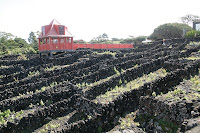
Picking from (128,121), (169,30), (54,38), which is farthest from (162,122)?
(169,30)

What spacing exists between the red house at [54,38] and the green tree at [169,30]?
32.6 meters

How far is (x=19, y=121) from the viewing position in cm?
1132

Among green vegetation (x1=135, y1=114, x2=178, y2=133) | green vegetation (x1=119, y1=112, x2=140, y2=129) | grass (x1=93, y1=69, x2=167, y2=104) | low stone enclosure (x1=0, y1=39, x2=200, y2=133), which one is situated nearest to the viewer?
green vegetation (x1=135, y1=114, x2=178, y2=133)

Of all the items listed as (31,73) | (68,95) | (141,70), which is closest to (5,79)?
(31,73)

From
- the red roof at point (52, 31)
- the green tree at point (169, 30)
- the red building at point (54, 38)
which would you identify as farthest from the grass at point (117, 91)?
the green tree at point (169, 30)

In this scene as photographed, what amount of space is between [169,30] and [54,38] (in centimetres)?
3688

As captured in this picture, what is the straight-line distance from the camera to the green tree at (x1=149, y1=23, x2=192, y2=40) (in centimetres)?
5375

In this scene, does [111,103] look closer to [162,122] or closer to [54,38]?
[162,122]

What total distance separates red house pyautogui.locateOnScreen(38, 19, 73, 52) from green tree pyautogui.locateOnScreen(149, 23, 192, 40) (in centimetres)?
3265

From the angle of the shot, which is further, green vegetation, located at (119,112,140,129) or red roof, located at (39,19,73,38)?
red roof, located at (39,19,73,38)

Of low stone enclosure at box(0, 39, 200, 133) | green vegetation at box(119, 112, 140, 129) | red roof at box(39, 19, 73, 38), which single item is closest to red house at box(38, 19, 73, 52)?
red roof at box(39, 19, 73, 38)

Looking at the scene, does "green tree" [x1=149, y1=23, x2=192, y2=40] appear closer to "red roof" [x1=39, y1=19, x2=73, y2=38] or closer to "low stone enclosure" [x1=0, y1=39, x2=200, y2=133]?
"red roof" [x1=39, y1=19, x2=73, y2=38]

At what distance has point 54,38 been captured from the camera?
31422mm

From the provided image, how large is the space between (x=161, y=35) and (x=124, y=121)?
5055 centimetres
